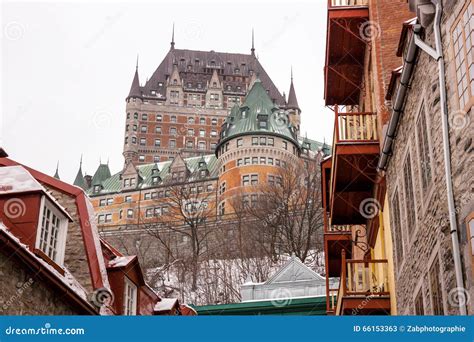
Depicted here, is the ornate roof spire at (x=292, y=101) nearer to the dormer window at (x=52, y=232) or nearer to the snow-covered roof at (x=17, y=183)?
the dormer window at (x=52, y=232)

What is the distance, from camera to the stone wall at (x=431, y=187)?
9.62 m

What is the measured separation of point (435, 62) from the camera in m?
10.8

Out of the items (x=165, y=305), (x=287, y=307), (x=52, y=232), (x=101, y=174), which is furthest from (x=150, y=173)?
(x=52, y=232)

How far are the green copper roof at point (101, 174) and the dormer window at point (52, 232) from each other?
4076 inches

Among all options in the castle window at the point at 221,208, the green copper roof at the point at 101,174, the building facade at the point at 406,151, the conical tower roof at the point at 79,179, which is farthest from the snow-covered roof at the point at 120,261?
the conical tower roof at the point at 79,179

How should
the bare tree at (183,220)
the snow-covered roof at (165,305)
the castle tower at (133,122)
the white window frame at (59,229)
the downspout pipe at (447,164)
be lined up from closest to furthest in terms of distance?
the downspout pipe at (447,164) → the white window frame at (59,229) → the snow-covered roof at (165,305) → the bare tree at (183,220) → the castle tower at (133,122)

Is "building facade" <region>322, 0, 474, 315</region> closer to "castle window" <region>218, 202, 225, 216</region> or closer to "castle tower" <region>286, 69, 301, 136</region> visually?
"castle window" <region>218, 202, 225, 216</region>

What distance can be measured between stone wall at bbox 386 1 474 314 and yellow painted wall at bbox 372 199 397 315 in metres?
1.10

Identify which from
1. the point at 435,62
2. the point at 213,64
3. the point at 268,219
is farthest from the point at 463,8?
the point at 213,64

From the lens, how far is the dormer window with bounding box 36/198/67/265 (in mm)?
14023

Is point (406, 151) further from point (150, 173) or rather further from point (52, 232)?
point (150, 173)

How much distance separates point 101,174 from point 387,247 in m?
107

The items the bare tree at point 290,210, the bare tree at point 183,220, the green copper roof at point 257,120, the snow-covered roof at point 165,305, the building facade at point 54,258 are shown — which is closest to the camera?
the building facade at point 54,258
